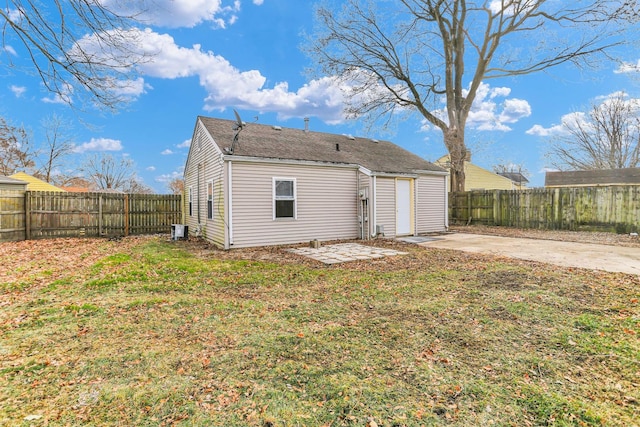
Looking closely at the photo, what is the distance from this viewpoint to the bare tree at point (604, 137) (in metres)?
22.1

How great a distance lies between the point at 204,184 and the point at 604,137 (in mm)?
29520

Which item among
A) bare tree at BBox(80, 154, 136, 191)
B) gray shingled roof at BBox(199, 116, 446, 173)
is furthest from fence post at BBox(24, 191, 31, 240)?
bare tree at BBox(80, 154, 136, 191)

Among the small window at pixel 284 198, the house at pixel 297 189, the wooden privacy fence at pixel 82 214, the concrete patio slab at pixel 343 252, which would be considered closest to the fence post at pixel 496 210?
the house at pixel 297 189

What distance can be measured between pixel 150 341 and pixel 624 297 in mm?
6187

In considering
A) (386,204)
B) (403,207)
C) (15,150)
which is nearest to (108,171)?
(15,150)

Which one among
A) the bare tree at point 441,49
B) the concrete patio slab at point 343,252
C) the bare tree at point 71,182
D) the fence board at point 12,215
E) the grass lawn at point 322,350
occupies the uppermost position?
the bare tree at point 441,49

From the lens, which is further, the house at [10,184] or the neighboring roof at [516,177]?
the neighboring roof at [516,177]

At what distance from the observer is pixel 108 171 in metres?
32.9

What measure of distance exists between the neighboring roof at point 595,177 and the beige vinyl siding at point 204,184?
25720mm

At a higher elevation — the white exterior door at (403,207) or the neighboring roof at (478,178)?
the neighboring roof at (478,178)

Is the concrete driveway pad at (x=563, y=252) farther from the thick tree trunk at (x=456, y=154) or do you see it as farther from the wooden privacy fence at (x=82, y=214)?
the wooden privacy fence at (x=82, y=214)

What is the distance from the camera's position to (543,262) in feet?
22.2

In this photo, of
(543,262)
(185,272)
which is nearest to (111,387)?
(185,272)

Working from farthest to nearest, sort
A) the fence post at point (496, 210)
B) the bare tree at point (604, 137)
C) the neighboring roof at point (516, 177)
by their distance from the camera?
1. the neighboring roof at point (516, 177)
2. the bare tree at point (604, 137)
3. the fence post at point (496, 210)
